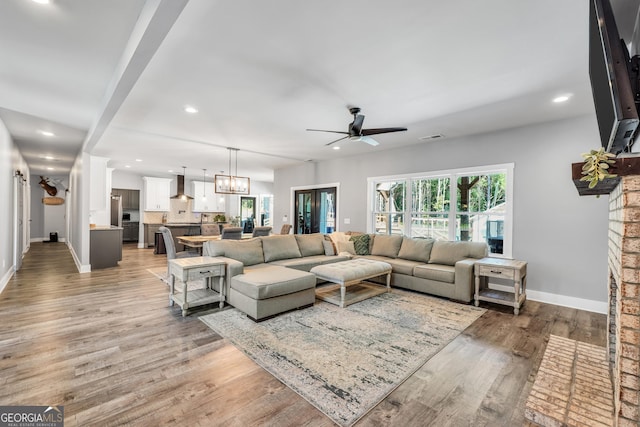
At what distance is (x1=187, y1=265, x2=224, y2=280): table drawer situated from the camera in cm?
349

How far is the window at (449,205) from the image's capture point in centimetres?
475

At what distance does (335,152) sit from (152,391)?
18.1 feet

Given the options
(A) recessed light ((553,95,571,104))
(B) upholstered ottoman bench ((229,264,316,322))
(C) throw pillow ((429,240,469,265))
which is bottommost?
(B) upholstered ottoman bench ((229,264,316,322))

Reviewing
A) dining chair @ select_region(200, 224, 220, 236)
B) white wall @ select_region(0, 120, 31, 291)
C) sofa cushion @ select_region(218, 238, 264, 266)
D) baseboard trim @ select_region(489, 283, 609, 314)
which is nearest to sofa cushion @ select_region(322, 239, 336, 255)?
sofa cushion @ select_region(218, 238, 264, 266)

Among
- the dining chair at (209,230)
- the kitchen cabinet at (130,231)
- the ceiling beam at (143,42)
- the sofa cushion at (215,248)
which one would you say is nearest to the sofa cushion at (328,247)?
the sofa cushion at (215,248)

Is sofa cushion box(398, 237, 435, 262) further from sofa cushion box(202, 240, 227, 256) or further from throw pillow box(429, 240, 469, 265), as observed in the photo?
sofa cushion box(202, 240, 227, 256)

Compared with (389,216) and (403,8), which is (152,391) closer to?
(403,8)

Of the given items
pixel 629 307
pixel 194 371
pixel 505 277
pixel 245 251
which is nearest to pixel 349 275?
pixel 245 251

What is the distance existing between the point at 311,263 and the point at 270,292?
153 cm

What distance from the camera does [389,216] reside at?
246 inches

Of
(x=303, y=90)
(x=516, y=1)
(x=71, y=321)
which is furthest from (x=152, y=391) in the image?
(x=516, y=1)

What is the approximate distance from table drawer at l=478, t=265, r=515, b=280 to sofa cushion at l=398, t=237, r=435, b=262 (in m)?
1.04

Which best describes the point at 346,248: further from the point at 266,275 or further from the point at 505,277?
the point at 505,277

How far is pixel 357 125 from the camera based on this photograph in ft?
11.9
